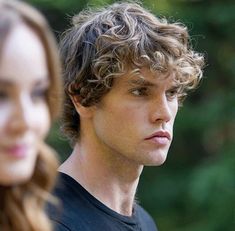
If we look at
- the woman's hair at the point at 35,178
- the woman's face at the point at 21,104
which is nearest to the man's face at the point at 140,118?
Answer: the woman's hair at the point at 35,178

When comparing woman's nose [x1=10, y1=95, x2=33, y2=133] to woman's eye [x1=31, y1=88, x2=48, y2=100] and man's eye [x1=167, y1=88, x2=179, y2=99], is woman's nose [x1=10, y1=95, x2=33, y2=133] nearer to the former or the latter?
woman's eye [x1=31, y1=88, x2=48, y2=100]

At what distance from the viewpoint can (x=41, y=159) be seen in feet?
6.72

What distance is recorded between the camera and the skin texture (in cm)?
310

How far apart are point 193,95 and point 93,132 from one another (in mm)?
5017

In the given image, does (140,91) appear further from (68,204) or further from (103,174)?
(68,204)

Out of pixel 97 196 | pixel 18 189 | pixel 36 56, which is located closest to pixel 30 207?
pixel 18 189

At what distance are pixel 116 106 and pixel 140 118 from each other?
11 cm

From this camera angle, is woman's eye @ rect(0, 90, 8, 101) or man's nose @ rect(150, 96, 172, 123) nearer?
woman's eye @ rect(0, 90, 8, 101)

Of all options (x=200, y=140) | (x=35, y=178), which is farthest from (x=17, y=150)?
(x=200, y=140)

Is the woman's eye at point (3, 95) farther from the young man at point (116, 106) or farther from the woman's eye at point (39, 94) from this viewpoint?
the young man at point (116, 106)

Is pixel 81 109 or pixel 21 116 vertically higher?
pixel 21 116

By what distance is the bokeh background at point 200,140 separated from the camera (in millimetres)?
6680

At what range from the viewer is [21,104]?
1.87m

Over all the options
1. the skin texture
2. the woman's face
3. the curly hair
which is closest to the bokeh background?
the curly hair
